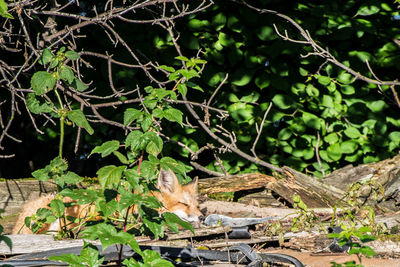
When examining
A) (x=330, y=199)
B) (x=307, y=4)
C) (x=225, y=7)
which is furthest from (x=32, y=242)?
(x=307, y=4)

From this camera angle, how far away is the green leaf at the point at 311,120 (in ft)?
20.2

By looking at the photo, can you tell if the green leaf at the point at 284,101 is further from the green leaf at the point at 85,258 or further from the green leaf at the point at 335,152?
the green leaf at the point at 85,258

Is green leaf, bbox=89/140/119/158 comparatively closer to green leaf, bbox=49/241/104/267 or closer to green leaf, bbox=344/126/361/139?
green leaf, bbox=49/241/104/267

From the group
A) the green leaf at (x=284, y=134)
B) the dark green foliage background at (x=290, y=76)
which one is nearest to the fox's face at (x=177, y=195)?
the dark green foliage background at (x=290, y=76)

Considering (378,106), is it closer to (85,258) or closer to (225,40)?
(225,40)

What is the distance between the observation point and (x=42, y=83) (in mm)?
3236

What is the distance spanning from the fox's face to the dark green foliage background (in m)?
0.68

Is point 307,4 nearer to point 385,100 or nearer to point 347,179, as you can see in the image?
point 385,100

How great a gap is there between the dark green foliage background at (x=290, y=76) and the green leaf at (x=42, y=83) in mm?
2651

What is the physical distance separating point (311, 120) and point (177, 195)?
6.47 feet

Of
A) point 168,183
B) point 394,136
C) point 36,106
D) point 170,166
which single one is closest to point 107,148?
point 170,166

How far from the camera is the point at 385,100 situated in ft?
21.1

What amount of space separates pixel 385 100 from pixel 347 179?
4.67ft

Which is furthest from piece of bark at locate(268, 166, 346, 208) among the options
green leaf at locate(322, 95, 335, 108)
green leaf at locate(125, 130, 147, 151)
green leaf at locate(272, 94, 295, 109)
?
green leaf at locate(125, 130, 147, 151)
